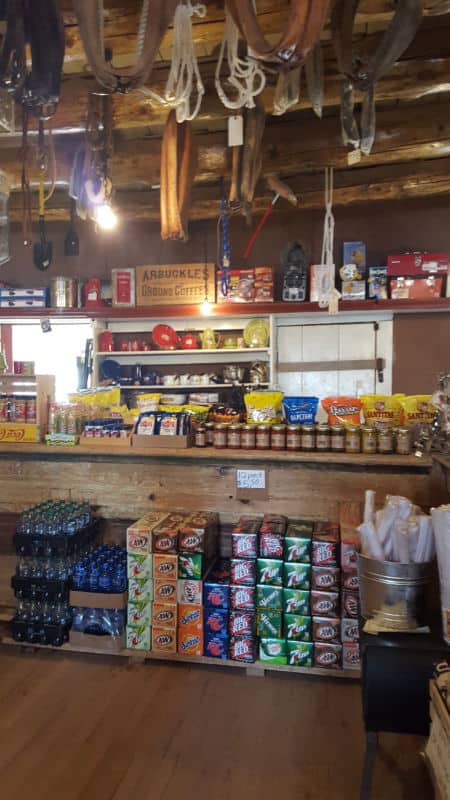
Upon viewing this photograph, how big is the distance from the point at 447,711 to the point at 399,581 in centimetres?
40

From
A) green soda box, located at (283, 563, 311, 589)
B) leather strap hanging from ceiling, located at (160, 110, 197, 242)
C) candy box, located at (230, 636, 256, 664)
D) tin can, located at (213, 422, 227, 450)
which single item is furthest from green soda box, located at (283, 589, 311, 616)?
leather strap hanging from ceiling, located at (160, 110, 197, 242)

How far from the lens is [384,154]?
12.4 ft

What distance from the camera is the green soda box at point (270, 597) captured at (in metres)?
2.32

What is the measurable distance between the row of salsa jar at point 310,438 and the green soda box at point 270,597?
71 centimetres

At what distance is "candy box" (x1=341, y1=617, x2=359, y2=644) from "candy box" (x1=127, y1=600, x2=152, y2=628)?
3.18 ft

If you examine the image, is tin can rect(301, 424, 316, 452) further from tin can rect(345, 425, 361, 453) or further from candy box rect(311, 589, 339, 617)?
candy box rect(311, 589, 339, 617)

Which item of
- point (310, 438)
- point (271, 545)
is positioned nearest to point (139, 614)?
point (271, 545)

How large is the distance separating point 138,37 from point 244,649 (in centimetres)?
272

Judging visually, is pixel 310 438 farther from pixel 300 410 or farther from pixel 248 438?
pixel 248 438

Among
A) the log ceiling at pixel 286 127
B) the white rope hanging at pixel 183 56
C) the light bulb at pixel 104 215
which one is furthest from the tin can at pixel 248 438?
the log ceiling at pixel 286 127

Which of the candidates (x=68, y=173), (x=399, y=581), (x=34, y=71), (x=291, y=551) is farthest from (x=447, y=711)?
(x=68, y=173)

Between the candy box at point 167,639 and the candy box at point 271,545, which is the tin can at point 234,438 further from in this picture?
the candy box at point 167,639

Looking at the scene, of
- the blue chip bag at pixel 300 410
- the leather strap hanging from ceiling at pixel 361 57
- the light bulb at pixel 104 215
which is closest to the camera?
the leather strap hanging from ceiling at pixel 361 57

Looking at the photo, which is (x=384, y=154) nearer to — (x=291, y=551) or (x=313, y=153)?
(x=313, y=153)
